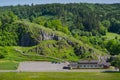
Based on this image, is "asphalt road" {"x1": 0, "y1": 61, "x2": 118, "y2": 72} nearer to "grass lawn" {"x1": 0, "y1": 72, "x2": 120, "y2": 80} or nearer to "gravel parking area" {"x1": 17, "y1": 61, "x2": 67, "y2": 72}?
"gravel parking area" {"x1": 17, "y1": 61, "x2": 67, "y2": 72}

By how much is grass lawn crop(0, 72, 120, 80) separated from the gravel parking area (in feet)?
32.3

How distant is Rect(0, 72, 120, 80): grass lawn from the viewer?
9494 cm

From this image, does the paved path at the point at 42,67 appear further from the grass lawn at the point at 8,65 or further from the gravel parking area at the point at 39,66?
the grass lawn at the point at 8,65

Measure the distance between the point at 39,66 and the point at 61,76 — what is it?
24059mm

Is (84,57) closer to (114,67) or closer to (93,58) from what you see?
(93,58)

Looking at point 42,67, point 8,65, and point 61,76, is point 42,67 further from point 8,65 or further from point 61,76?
point 61,76

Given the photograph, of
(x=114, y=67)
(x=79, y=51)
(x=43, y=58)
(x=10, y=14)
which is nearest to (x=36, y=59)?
(x=43, y=58)

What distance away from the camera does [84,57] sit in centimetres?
14012

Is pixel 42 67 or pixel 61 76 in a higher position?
pixel 61 76

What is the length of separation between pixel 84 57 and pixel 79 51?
3.99m

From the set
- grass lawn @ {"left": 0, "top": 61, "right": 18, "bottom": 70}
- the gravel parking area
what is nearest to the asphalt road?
the gravel parking area

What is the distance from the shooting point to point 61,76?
98.8 meters

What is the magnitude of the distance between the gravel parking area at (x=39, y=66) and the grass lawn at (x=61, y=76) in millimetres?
9837

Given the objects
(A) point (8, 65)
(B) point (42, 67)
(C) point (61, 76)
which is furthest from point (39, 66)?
(C) point (61, 76)
